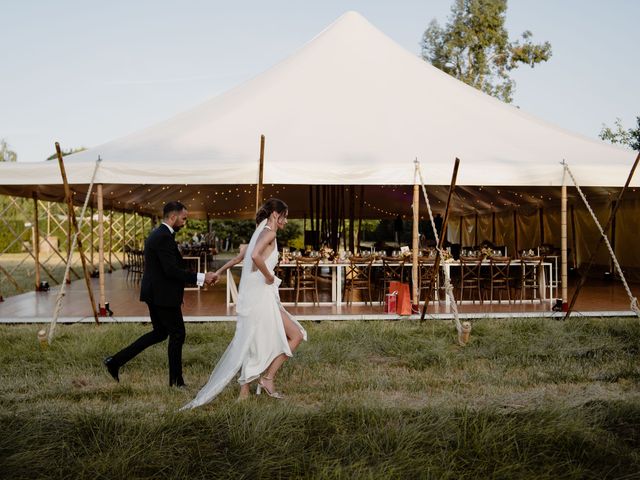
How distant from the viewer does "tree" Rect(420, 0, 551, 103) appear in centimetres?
2828

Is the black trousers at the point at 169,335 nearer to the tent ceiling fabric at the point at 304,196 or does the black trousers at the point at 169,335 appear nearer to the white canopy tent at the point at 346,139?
the white canopy tent at the point at 346,139

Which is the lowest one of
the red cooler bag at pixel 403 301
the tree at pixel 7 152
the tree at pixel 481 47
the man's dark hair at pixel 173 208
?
the red cooler bag at pixel 403 301

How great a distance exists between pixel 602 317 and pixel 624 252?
7205 mm

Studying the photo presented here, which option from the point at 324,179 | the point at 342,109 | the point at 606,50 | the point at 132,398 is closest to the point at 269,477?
the point at 132,398

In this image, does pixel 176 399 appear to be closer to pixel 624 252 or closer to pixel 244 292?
pixel 244 292

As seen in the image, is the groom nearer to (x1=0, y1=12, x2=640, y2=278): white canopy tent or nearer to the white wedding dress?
the white wedding dress

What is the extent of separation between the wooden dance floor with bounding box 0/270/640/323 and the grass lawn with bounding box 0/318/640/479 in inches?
79.0

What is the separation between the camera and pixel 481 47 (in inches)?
1128

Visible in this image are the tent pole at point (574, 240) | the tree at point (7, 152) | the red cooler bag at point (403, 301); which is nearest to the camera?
the red cooler bag at point (403, 301)

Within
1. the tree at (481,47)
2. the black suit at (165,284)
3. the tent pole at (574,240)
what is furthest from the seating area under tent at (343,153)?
the tree at (481,47)

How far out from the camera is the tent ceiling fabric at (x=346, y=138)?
8.92 m

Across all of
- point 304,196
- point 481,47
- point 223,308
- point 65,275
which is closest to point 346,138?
point 223,308

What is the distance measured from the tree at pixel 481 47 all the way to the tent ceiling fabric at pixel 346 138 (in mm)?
16891

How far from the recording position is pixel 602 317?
902 cm
